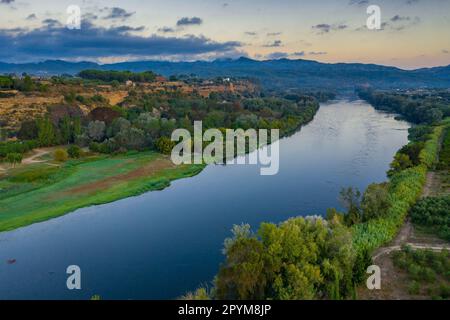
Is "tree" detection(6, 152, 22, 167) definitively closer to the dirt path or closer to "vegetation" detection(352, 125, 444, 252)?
"vegetation" detection(352, 125, 444, 252)

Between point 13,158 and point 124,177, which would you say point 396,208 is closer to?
point 124,177

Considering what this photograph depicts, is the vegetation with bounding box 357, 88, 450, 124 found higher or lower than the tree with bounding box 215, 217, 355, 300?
higher

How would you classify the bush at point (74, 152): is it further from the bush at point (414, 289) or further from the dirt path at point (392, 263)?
the bush at point (414, 289)

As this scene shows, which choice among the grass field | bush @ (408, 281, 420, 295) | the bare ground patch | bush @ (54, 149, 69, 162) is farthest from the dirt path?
bush @ (54, 149, 69, 162)

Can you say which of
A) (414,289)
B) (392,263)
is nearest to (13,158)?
(392,263)

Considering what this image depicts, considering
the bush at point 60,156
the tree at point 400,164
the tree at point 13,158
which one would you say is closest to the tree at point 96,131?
the bush at point 60,156
